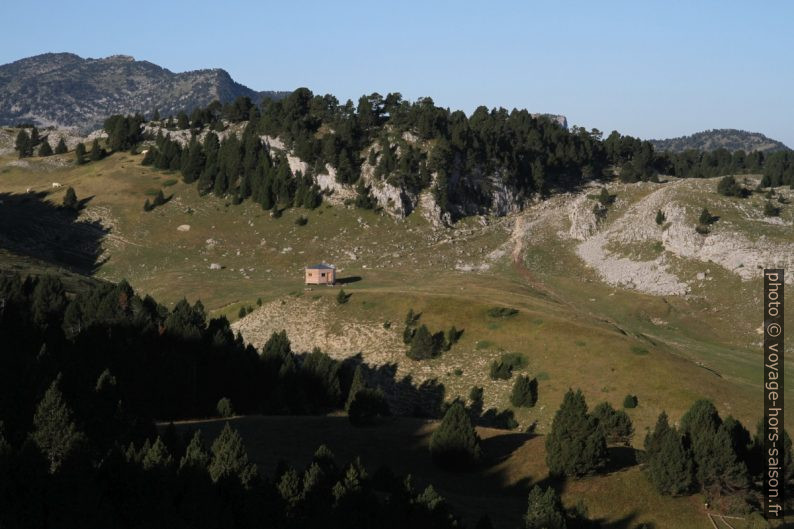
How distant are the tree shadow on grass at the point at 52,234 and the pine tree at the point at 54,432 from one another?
109601mm

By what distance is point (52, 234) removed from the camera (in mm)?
158875

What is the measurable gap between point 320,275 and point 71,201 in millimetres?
77012

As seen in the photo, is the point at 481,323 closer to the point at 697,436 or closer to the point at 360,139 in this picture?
the point at 697,436

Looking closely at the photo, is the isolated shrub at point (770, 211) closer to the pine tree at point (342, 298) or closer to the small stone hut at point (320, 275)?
the small stone hut at point (320, 275)

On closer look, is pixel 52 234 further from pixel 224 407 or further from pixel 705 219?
pixel 705 219

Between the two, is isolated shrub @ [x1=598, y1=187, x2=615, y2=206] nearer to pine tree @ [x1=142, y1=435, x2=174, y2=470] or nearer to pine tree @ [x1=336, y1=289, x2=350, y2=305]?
pine tree @ [x1=336, y1=289, x2=350, y2=305]

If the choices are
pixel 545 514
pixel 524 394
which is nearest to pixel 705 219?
pixel 524 394

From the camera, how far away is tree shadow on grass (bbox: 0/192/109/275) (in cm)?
14788

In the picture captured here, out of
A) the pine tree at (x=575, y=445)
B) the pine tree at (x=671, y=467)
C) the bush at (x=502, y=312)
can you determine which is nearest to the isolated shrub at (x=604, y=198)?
the bush at (x=502, y=312)

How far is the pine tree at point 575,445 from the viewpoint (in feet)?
167

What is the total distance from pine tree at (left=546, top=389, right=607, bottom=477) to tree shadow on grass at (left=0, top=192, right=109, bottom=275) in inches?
4492

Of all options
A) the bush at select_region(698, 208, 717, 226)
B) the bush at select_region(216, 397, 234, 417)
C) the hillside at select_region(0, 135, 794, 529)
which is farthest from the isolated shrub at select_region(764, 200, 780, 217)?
the bush at select_region(216, 397, 234, 417)

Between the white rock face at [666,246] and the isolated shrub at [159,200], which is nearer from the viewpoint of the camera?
the white rock face at [666,246]

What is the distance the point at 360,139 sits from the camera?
18362 centimetres
